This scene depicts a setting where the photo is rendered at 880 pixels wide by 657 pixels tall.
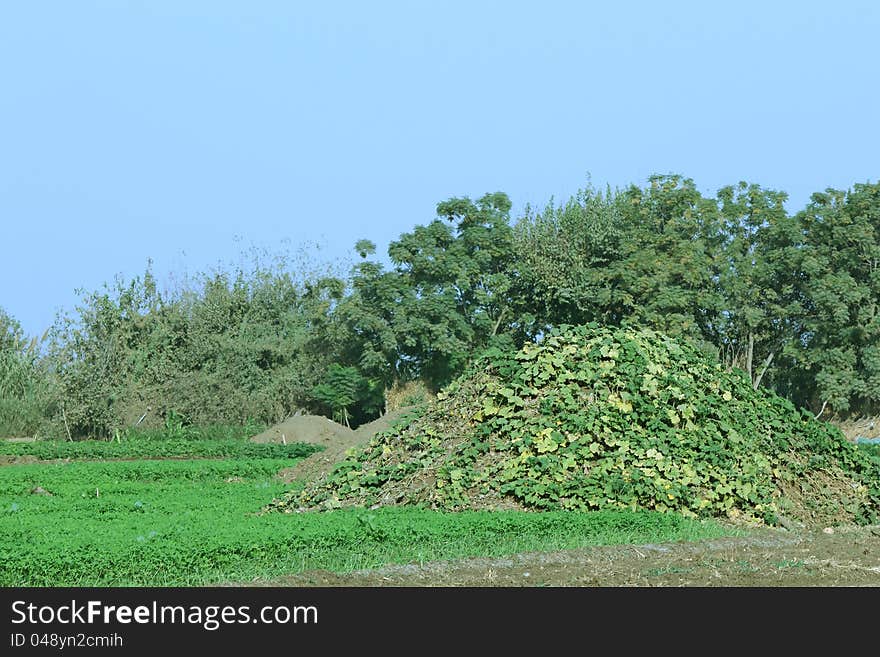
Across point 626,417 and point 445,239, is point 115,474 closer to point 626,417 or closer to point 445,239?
point 626,417

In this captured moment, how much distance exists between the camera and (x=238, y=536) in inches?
344

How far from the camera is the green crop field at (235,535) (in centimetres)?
786

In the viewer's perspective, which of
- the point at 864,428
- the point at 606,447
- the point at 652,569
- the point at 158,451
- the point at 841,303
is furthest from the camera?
the point at 864,428

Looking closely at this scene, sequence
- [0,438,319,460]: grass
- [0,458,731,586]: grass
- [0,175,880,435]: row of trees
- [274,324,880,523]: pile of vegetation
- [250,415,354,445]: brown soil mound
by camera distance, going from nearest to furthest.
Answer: [0,458,731,586]: grass < [274,324,880,523]: pile of vegetation < [0,438,319,460]: grass < [250,415,354,445]: brown soil mound < [0,175,880,435]: row of trees

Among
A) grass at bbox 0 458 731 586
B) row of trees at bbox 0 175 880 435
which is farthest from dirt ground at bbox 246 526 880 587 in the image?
row of trees at bbox 0 175 880 435

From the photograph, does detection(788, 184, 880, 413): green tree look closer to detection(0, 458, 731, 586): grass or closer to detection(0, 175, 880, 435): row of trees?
detection(0, 175, 880, 435): row of trees

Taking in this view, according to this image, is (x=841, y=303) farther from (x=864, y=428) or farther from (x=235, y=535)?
(x=235, y=535)

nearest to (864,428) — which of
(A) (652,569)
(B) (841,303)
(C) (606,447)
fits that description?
(B) (841,303)

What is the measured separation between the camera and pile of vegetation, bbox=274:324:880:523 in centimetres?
1114

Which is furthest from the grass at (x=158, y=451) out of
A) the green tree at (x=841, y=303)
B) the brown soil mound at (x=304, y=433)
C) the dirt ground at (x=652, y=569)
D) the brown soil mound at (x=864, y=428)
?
the brown soil mound at (x=864, y=428)

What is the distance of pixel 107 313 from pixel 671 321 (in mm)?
15354

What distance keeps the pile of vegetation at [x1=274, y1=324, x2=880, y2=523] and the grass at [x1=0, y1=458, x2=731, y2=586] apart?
0.55 metres

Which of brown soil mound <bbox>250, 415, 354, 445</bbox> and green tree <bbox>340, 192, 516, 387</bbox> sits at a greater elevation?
green tree <bbox>340, 192, 516, 387</bbox>

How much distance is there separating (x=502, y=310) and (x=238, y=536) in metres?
22.8
